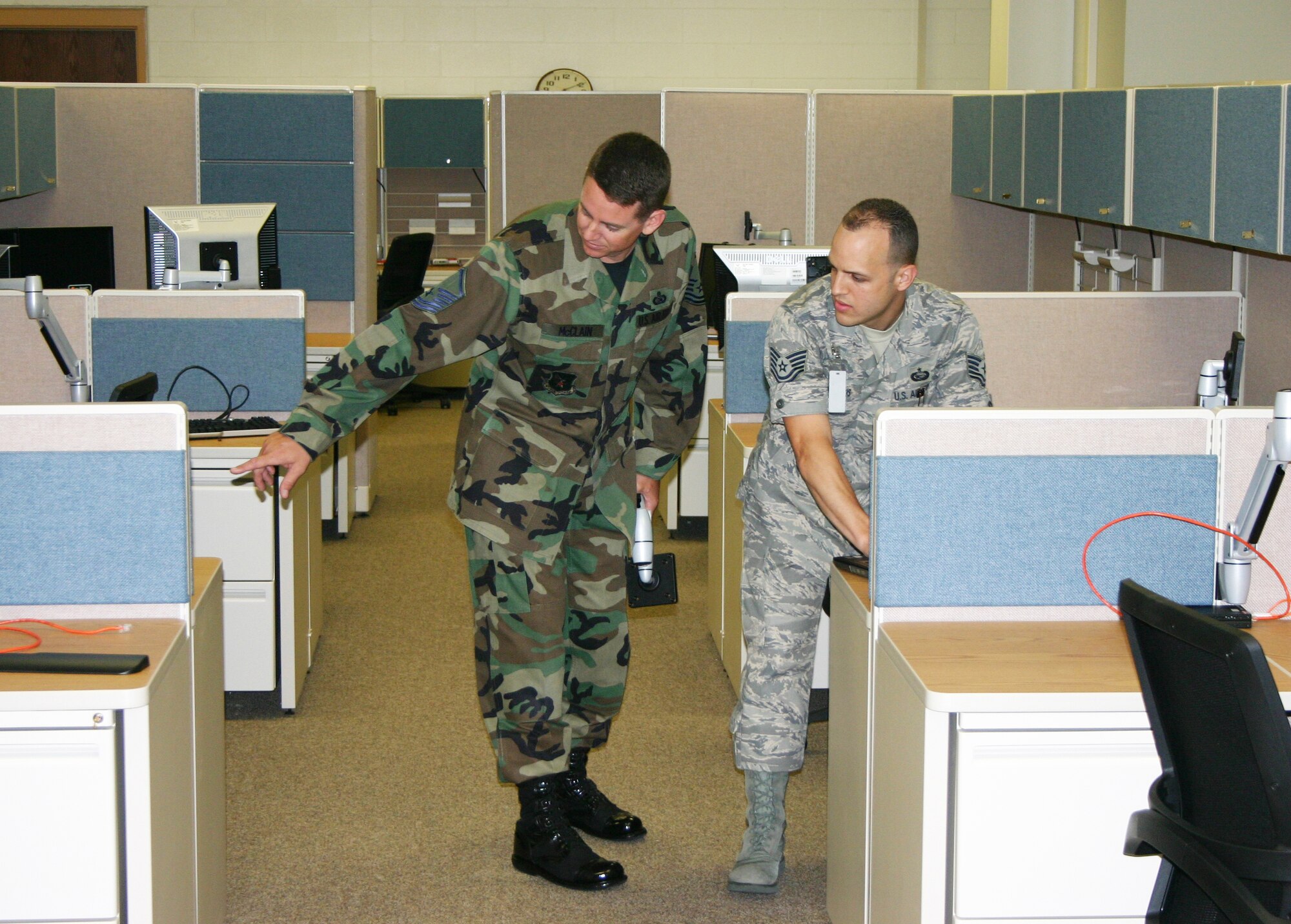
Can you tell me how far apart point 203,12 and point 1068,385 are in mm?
6969

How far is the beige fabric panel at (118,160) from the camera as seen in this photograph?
17.6 feet

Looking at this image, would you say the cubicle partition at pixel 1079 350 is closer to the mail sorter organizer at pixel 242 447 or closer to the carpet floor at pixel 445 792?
the carpet floor at pixel 445 792

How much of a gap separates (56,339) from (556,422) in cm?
139

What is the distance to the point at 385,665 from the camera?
3758 millimetres

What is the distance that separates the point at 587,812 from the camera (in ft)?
8.87

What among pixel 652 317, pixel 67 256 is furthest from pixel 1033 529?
pixel 67 256

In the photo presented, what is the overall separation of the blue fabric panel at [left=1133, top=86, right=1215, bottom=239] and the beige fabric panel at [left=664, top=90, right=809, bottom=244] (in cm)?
228

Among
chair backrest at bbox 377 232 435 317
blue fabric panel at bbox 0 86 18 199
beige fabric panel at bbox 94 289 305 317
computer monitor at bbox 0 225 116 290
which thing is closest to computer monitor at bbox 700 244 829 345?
beige fabric panel at bbox 94 289 305 317

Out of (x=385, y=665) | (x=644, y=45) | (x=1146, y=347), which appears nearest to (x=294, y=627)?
(x=385, y=665)

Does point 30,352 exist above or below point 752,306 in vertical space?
below

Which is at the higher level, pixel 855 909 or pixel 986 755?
pixel 986 755

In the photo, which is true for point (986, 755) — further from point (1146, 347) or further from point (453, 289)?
point (1146, 347)

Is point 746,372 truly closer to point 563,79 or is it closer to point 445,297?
point 445,297

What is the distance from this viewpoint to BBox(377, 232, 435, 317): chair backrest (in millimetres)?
6602
